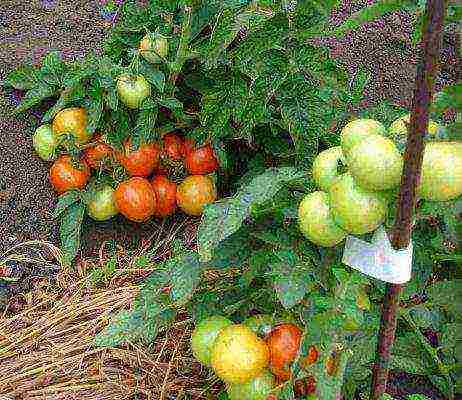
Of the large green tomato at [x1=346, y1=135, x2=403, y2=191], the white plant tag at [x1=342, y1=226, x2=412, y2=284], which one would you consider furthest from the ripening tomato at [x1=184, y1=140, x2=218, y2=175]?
the large green tomato at [x1=346, y1=135, x2=403, y2=191]

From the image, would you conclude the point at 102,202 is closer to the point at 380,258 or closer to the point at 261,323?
the point at 261,323

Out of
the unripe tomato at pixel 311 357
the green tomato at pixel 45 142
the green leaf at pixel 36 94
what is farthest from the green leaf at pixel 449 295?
the green leaf at pixel 36 94

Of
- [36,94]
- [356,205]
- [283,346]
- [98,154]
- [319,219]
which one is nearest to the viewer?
[356,205]

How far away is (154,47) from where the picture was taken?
194 cm

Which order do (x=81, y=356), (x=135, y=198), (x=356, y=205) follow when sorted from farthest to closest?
1. (x=135, y=198)
2. (x=81, y=356)
3. (x=356, y=205)

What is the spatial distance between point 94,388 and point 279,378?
0.57 m

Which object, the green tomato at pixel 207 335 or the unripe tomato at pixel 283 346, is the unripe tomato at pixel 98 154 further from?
the unripe tomato at pixel 283 346

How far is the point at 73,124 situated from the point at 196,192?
15.7 inches

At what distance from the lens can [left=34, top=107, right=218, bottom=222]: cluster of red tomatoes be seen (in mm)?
1964

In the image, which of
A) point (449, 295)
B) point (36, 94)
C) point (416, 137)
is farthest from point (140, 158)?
point (416, 137)

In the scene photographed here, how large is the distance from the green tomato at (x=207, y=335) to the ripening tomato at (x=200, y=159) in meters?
0.63

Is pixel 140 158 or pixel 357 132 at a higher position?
pixel 357 132

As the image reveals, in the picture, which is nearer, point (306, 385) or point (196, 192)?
point (306, 385)

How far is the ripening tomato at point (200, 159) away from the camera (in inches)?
77.9
